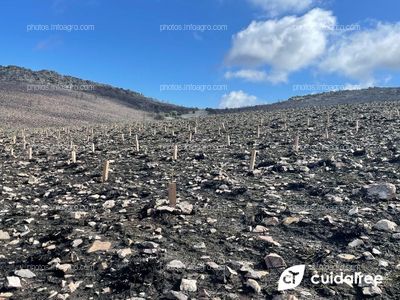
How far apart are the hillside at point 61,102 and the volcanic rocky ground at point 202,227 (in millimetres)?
37887

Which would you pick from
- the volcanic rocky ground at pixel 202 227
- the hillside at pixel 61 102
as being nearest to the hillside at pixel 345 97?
the hillside at pixel 61 102

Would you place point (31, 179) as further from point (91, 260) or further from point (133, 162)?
point (91, 260)

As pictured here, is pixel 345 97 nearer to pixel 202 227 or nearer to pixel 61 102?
pixel 61 102

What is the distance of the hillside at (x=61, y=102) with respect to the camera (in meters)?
52.9

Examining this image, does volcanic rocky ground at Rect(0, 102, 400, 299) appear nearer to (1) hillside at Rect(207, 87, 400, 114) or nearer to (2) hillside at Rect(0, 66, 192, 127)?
(2) hillside at Rect(0, 66, 192, 127)

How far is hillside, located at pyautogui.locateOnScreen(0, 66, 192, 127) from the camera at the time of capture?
52.9 m

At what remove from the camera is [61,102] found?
6638 cm

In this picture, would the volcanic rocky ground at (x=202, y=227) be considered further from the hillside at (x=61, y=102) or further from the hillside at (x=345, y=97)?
the hillside at (x=345, y=97)

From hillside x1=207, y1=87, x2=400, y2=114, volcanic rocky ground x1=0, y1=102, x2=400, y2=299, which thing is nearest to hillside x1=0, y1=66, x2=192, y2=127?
hillside x1=207, y1=87, x2=400, y2=114

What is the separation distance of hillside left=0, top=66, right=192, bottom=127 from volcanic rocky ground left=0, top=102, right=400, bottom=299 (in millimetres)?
37887

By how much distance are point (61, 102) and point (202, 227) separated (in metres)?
62.9

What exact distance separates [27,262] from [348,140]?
1431 centimetres

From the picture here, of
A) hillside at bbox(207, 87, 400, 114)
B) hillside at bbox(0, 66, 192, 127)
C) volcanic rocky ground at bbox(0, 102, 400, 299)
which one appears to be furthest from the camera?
hillside at bbox(0, 66, 192, 127)

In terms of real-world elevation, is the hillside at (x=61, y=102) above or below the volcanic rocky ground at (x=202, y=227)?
above
